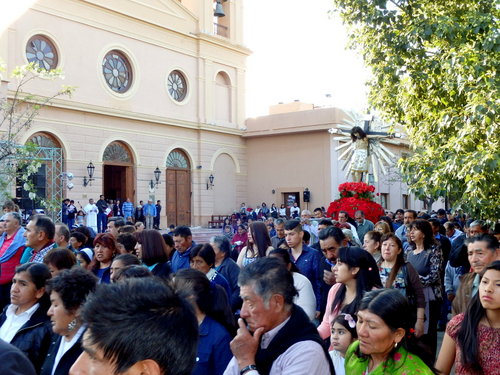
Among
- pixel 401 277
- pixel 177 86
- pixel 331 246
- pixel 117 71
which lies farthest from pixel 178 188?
pixel 401 277

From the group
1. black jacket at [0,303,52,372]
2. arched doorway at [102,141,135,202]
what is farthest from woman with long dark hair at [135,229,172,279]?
arched doorway at [102,141,135,202]

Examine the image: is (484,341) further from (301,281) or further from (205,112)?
(205,112)

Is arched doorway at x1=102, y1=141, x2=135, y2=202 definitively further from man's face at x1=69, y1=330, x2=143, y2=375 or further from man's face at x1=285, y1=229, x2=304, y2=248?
Result: man's face at x1=69, y1=330, x2=143, y2=375

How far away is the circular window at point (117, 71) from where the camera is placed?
2635 cm

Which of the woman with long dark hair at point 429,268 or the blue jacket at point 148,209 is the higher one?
the blue jacket at point 148,209

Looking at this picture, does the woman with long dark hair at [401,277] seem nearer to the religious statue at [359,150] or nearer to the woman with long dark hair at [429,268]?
the woman with long dark hair at [429,268]

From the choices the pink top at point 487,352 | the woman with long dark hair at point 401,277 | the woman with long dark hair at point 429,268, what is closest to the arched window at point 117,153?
the woman with long dark hair at point 429,268

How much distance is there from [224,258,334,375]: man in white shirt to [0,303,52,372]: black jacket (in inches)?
64.4

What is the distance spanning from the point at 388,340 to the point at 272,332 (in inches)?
29.2

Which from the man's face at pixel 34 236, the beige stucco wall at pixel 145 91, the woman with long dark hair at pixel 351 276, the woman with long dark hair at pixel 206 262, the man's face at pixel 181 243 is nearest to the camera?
the woman with long dark hair at pixel 351 276

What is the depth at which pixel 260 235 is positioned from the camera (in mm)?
7004

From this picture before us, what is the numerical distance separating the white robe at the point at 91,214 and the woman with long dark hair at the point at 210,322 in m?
19.9

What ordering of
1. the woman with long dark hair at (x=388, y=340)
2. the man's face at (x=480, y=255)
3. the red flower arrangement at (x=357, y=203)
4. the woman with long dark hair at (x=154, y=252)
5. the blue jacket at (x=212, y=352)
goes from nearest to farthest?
1. the woman with long dark hair at (x=388, y=340)
2. the blue jacket at (x=212, y=352)
3. the man's face at (x=480, y=255)
4. the woman with long dark hair at (x=154, y=252)
5. the red flower arrangement at (x=357, y=203)

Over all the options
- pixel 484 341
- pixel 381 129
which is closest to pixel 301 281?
pixel 484 341
